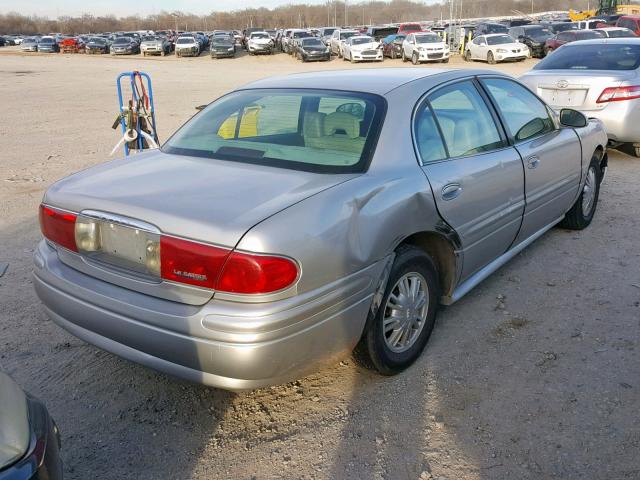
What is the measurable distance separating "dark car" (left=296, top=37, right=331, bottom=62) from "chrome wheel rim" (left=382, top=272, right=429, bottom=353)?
32.8 metres

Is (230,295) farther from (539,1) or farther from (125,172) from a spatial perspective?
(539,1)

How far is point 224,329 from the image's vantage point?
7.68 ft

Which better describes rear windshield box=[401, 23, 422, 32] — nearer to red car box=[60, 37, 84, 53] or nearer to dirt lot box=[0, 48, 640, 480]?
red car box=[60, 37, 84, 53]

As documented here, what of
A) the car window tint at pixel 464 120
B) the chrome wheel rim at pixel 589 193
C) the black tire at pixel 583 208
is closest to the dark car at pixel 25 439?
the car window tint at pixel 464 120

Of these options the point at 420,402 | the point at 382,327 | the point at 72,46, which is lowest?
the point at 420,402

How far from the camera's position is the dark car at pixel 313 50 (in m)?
34.2

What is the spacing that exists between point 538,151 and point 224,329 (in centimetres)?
280

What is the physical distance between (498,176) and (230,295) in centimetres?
203

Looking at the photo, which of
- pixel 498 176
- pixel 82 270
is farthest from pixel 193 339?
pixel 498 176

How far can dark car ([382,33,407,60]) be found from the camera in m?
33.5

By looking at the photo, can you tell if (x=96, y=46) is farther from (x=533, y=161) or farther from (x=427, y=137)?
(x=427, y=137)

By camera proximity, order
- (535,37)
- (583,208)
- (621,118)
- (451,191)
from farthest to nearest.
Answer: (535,37) < (621,118) < (583,208) < (451,191)

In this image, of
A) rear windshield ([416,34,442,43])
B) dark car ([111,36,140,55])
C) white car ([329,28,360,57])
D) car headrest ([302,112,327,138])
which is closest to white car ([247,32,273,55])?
white car ([329,28,360,57])

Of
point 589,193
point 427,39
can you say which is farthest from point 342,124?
point 427,39
